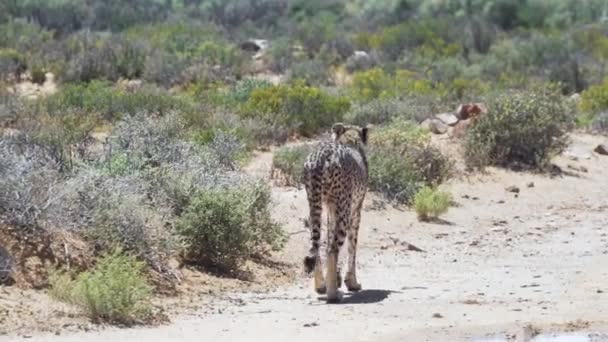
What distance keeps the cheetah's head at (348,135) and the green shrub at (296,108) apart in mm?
11281

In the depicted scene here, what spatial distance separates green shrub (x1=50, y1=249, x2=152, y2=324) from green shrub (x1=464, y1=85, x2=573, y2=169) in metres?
12.7

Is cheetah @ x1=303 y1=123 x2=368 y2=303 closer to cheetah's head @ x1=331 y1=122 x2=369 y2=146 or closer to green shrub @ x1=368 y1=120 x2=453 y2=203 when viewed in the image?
cheetah's head @ x1=331 y1=122 x2=369 y2=146

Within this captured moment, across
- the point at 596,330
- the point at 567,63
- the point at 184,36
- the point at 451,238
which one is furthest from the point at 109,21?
the point at 596,330

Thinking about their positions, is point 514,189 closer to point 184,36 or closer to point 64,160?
point 64,160

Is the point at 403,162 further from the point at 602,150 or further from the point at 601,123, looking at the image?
the point at 601,123

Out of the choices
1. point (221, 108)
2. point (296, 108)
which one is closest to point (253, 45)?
point (296, 108)

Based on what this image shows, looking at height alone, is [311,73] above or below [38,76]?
below

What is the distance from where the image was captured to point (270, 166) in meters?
22.2

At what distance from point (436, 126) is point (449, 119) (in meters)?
0.43

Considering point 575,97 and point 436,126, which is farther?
point 575,97

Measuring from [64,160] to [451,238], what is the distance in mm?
5639

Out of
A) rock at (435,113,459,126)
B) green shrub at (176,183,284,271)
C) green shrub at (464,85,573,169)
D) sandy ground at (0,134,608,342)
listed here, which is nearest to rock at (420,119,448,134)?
rock at (435,113,459,126)

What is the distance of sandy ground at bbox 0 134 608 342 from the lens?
12.1 m

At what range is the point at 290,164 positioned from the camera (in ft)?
69.2
